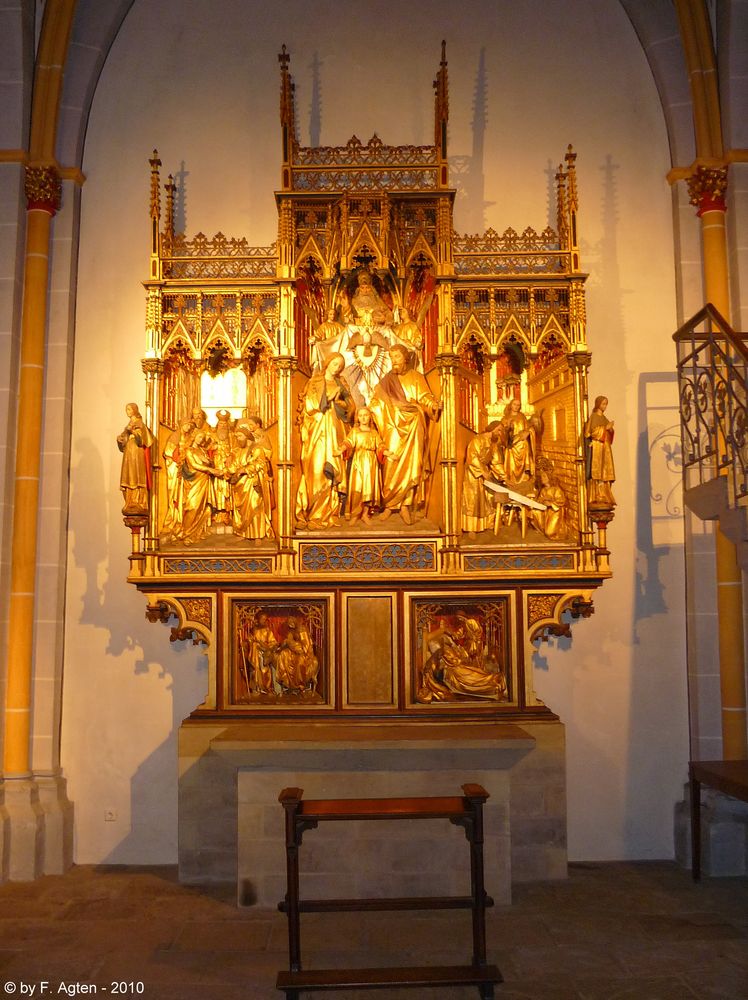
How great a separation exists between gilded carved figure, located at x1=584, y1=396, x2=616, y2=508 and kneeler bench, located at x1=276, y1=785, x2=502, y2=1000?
3.53m

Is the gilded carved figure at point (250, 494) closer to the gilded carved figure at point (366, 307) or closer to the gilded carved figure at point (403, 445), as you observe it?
the gilded carved figure at point (403, 445)

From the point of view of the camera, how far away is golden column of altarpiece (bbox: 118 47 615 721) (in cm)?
845

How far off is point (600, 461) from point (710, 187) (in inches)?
120

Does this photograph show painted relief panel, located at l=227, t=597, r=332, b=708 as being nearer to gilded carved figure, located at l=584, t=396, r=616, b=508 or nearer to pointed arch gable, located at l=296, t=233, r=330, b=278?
gilded carved figure, located at l=584, t=396, r=616, b=508

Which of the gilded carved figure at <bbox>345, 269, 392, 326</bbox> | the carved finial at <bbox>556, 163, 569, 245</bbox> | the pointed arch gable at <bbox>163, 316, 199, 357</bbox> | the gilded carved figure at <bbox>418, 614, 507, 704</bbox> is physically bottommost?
A: the gilded carved figure at <bbox>418, 614, 507, 704</bbox>

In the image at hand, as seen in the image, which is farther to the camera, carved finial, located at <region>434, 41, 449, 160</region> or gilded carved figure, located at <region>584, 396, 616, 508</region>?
carved finial, located at <region>434, 41, 449, 160</region>

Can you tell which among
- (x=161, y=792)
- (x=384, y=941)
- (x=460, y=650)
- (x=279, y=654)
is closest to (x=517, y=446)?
(x=460, y=650)

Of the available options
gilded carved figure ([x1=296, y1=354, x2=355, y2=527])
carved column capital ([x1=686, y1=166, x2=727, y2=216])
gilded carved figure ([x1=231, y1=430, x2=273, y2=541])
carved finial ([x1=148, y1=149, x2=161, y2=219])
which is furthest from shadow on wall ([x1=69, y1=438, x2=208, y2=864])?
carved column capital ([x1=686, y1=166, x2=727, y2=216])

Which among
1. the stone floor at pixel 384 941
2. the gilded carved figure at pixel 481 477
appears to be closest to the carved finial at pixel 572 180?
the gilded carved figure at pixel 481 477

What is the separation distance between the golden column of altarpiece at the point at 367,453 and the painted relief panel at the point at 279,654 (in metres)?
0.02

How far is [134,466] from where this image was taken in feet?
27.6

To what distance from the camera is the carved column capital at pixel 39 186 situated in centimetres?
915

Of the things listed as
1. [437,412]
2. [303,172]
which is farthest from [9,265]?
[437,412]

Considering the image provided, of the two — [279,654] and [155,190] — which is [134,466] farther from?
[155,190]
